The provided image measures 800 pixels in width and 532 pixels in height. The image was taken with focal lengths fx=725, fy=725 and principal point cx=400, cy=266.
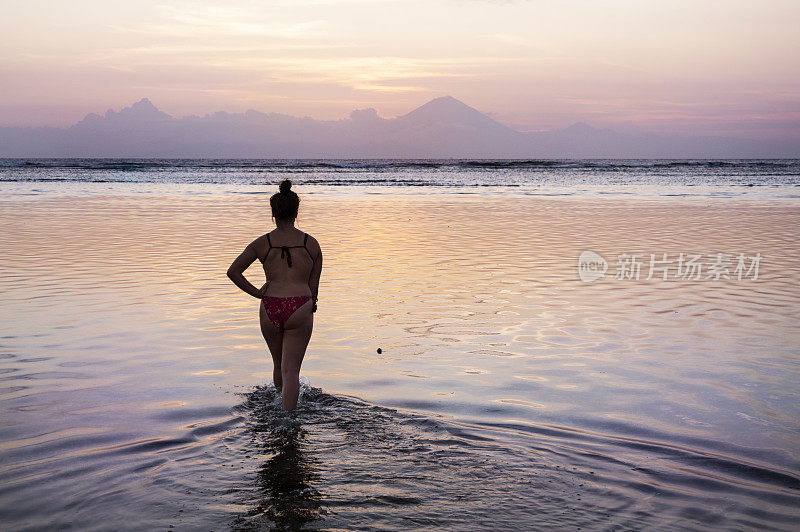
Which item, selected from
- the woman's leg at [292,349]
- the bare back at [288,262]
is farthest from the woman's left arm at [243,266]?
the woman's leg at [292,349]

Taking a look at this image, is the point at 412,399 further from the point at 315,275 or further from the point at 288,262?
the point at 288,262

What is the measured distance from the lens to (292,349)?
18.4 ft

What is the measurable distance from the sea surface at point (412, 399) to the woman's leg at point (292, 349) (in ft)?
0.70

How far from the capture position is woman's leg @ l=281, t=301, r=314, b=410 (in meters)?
5.60

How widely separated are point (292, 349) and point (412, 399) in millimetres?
1112
